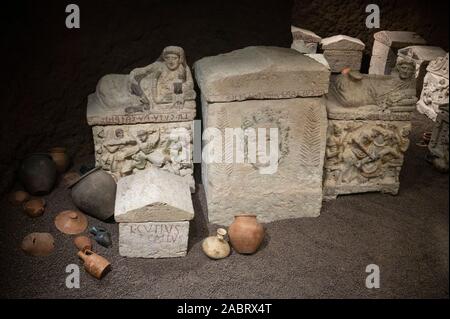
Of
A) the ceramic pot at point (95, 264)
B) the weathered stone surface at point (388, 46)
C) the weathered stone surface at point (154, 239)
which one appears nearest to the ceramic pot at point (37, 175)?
the ceramic pot at point (95, 264)

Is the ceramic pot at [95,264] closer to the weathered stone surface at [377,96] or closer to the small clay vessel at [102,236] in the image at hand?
the small clay vessel at [102,236]

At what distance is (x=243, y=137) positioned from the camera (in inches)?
151

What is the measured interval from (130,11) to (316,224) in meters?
3.00

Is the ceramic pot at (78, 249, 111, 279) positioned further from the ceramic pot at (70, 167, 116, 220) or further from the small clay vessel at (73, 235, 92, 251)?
the ceramic pot at (70, 167, 116, 220)

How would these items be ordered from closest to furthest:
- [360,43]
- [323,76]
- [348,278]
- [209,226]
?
[348,278] < [323,76] < [209,226] < [360,43]

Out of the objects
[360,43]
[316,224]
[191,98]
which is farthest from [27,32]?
[360,43]

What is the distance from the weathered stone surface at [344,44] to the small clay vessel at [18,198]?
570cm

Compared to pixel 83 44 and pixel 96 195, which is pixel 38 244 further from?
pixel 83 44

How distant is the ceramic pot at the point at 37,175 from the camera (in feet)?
13.9

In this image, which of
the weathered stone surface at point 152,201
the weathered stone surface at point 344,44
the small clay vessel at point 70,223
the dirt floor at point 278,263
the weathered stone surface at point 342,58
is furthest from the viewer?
the weathered stone surface at point 342,58

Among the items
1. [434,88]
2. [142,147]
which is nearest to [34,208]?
[142,147]

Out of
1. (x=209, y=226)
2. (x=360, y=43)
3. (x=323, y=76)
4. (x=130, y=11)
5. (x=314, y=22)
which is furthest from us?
(x=314, y=22)

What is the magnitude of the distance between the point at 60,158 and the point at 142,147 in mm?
1119

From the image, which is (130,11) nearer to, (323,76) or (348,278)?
(323,76)
